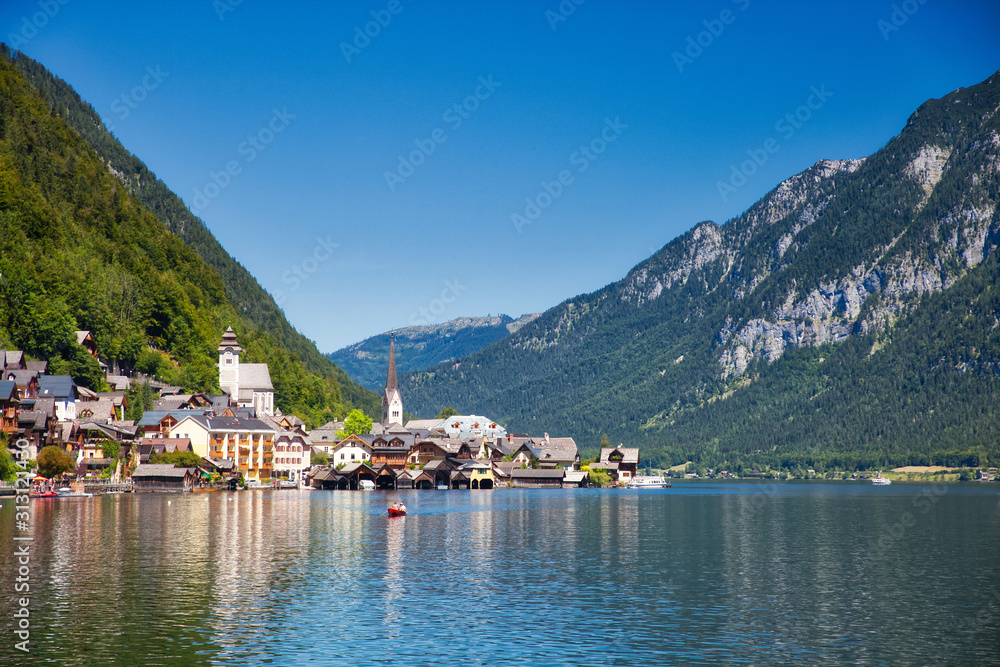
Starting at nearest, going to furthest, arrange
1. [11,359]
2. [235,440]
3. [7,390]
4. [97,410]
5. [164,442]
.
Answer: [7,390]
[11,359]
[97,410]
[164,442]
[235,440]

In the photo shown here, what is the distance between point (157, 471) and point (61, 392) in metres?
17.8

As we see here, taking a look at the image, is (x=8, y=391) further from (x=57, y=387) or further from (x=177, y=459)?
(x=177, y=459)

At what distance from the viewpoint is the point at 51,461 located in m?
121

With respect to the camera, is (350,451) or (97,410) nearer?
(97,410)

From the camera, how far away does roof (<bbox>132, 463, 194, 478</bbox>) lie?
13925 centimetres

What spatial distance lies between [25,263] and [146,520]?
7610 centimetres

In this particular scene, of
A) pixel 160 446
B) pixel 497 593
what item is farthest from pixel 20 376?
pixel 497 593

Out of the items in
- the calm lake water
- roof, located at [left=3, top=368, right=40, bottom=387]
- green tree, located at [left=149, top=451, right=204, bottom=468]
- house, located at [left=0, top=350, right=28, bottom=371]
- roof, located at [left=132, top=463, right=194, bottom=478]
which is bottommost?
the calm lake water

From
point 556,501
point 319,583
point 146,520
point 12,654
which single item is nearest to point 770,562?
point 319,583

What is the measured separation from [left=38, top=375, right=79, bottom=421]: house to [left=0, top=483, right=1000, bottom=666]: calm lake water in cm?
5141

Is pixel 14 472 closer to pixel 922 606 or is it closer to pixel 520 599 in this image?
pixel 520 599

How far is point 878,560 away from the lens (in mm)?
62406

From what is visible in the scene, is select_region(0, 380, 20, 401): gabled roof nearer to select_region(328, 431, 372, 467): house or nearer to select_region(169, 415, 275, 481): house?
select_region(169, 415, 275, 481): house

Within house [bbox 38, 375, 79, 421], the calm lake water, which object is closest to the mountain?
house [bbox 38, 375, 79, 421]
